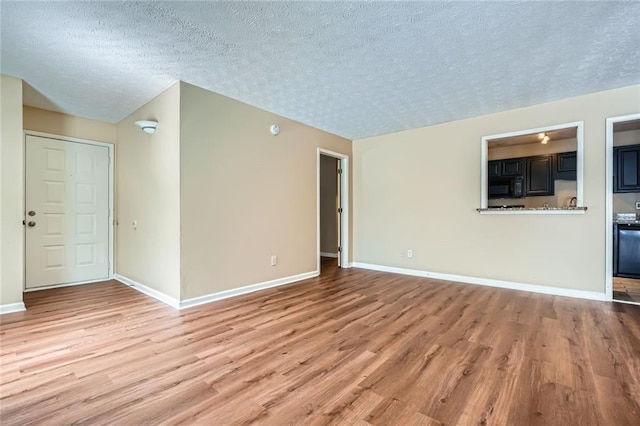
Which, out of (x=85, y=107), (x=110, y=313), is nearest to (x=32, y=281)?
(x=110, y=313)

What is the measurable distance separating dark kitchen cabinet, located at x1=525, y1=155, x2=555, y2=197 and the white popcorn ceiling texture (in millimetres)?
2270

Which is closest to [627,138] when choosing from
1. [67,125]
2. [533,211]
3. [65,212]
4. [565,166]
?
[565,166]

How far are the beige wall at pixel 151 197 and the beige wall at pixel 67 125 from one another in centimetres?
21

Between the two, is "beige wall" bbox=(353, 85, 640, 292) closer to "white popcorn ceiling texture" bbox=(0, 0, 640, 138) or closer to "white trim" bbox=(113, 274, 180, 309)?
"white popcorn ceiling texture" bbox=(0, 0, 640, 138)

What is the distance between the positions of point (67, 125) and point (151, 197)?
6.37 ft

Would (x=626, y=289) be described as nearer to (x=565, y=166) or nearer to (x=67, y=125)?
(x=565, y=166)

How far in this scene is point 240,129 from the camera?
3781 mm

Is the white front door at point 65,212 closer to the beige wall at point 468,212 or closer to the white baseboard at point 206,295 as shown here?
the white baseboard at point 206,295

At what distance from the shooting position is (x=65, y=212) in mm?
4238

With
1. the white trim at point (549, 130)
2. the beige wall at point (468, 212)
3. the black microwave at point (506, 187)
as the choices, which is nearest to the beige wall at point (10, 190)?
the beige wall at point (468, 212)

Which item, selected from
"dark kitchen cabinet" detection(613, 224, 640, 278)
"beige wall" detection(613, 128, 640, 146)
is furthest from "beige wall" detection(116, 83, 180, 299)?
"beige wall" detection(613, 128, 640, 146)

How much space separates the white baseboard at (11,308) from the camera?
3016 mm

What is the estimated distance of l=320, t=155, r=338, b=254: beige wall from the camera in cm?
723

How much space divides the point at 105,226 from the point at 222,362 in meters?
3.81
